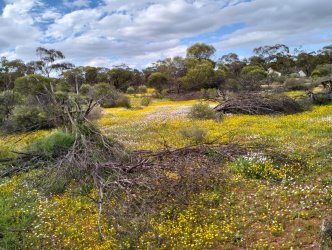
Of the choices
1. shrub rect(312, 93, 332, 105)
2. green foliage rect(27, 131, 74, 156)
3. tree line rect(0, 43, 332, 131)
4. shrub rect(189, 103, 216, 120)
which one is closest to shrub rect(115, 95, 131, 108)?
tree line rect(0, 43, 332, 131)

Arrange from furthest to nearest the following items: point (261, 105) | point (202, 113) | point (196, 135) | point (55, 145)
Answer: point (202, 113)
point (261, 105)
point (196, 135)
point (55, 145)

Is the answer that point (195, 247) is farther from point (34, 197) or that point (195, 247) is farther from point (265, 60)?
point (265, 60)

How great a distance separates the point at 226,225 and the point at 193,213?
2.69 feet

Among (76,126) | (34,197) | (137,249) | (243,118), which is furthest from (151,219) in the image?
(243,118)

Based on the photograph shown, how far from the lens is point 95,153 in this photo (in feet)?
32.5

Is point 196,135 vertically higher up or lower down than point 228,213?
higher up

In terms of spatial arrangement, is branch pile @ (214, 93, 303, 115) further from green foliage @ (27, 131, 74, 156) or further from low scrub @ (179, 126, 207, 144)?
green foliage @ (27, 131, 74, 156)

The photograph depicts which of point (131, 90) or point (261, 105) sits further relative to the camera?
point (131, 90)

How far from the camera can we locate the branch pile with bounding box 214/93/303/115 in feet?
67.6

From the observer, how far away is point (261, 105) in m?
21.0

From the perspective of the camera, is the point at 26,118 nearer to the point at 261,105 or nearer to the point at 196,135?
the point at 196,135

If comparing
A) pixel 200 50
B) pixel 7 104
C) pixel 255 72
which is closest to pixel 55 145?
pixel 7 104

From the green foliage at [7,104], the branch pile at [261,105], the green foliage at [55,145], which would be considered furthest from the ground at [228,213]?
the green foliage at [7,104]

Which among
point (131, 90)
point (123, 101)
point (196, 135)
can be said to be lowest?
point (196, 135)
